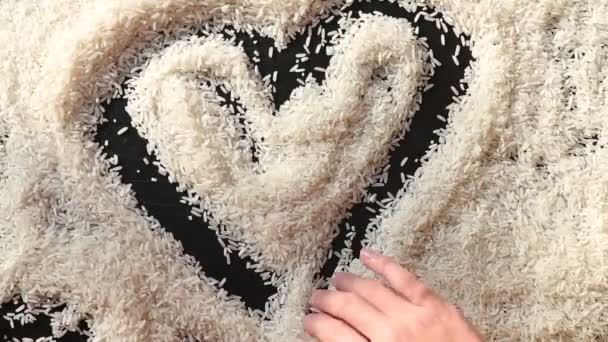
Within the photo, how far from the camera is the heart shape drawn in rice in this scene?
104cm

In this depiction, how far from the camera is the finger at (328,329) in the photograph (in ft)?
3.21

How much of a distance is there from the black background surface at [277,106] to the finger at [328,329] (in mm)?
64

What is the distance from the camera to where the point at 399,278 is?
996 millimetres

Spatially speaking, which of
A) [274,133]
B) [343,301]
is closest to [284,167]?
[274,133]

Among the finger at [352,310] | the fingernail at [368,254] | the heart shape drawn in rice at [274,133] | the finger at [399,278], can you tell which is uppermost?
the heart shape drawn in rice at [274,133]

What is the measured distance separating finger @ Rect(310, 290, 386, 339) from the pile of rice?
0.04 meters

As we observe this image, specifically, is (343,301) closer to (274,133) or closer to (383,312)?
(383,312)

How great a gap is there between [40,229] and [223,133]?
0.74ft

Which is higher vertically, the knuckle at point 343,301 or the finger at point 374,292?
the finger at point 374,292

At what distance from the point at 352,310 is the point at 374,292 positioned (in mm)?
31

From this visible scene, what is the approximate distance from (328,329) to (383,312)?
0.06 metres

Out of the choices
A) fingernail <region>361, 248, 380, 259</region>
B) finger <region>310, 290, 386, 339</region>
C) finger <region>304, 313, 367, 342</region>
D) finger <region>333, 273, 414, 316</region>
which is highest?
fingernail <region>361, 248, 380, 259</region>

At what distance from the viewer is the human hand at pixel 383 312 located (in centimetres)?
96

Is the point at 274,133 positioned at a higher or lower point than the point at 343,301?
higher
